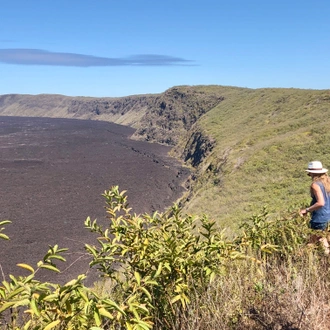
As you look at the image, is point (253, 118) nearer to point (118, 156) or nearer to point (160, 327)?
point (118, 156)

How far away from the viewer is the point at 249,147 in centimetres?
3516

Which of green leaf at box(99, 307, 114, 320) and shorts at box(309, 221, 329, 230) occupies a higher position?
green leaf at box(99, 307, 114, 320)

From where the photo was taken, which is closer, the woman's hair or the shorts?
the shorts

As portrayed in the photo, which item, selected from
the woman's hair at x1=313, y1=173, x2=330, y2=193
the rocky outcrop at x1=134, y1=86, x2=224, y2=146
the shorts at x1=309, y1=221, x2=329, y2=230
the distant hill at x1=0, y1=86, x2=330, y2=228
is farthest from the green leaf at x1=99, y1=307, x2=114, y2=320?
the rocky outcrop at x1=134, y1=86, x2=224, y2=146

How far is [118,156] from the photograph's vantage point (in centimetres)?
6538

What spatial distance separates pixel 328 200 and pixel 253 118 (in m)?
50.2

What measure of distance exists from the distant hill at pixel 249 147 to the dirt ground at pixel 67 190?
4.97 m

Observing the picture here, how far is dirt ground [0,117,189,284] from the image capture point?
80.7 ft

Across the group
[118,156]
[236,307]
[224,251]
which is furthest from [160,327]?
[118,156]

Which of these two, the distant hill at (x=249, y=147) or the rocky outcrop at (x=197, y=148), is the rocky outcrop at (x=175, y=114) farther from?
the rocky outcrop at (x=197, y=148)

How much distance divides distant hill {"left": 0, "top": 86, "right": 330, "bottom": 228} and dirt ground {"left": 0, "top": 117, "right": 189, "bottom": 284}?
4.97 m

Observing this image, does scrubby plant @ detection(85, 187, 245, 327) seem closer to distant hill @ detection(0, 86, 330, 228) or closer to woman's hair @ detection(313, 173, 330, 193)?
distant hill @ detection(0, 86, 330, 228)

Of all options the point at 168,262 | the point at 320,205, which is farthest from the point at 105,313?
the point at 320,205

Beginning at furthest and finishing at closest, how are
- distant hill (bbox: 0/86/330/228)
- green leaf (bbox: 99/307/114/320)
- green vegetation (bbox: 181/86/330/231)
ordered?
distant hill (bbox: 0/86/330/228), green vegetation (bbox: 181/86/330/231), green leaf (bbox: 99/307/114/320)
